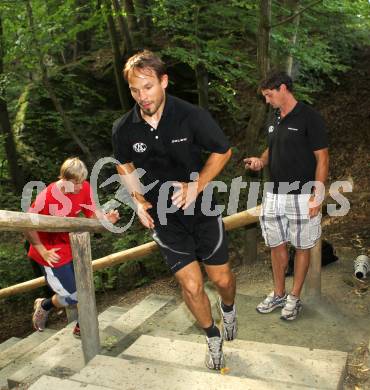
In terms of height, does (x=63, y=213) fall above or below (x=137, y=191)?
below

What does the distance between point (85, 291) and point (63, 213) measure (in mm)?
1028

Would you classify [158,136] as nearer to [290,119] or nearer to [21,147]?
[290,119]

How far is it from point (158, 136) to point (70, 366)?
230 centimetres

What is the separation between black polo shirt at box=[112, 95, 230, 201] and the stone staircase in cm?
128

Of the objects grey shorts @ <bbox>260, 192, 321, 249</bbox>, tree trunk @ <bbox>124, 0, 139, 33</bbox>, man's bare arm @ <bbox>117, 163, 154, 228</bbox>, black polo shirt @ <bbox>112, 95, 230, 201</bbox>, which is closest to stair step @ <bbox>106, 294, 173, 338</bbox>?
grey shorts @ <bbox>260, 192, 321, 249</bbox>

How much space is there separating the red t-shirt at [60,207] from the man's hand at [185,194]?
166 cm

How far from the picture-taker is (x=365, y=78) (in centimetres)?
1384

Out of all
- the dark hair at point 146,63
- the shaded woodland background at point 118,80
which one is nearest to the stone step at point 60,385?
the dark hair at point 146,63

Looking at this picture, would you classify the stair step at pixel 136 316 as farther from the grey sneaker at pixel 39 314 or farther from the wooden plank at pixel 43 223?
the wooden plank at pixel 43 223

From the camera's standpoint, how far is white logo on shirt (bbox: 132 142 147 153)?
10.4 feet

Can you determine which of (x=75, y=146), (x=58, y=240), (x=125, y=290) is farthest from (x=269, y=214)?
(x=75, y=146)

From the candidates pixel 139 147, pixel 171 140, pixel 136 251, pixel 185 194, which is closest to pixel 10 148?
pixel 136 251

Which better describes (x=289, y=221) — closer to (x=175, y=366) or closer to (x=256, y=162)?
(x=256, y=162)

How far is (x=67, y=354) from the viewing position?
4.35 metres
